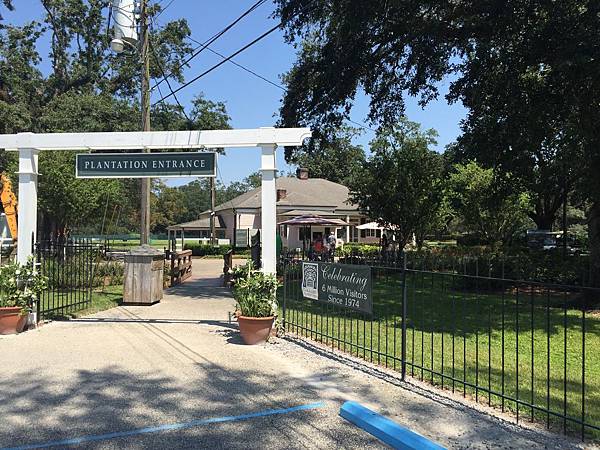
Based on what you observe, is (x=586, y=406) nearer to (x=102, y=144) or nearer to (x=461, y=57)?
(x=102, y=144)

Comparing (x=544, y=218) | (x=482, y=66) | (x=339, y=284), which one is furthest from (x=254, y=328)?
(x=544, y=218)

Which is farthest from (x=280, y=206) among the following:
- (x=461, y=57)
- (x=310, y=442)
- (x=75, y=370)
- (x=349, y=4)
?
(x=310, y=442)

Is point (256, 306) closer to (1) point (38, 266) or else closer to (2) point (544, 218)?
(1) point (38, 266)

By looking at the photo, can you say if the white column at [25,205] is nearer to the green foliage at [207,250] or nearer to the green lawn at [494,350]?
the green lawn at [494,350]

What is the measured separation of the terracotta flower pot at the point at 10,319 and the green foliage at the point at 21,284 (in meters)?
0.11

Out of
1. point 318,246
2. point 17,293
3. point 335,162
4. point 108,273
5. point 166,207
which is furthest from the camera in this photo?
point 166,207

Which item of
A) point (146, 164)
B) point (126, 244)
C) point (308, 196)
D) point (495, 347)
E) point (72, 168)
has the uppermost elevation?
point (72, 168)

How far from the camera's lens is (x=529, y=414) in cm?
498

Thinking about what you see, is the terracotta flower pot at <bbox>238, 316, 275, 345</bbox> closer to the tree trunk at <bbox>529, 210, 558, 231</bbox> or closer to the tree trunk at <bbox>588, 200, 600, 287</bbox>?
the tree trunk at <bbox>588, 200, 600, 287</bbox>

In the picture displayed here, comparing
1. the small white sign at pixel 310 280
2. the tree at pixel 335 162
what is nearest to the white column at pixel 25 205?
the small white sign at pixel 310 280

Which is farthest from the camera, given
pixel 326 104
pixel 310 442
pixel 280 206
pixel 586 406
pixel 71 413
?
pixel 280 206

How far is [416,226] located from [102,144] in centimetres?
1566

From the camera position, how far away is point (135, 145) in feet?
30.6

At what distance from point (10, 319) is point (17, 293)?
442mm
